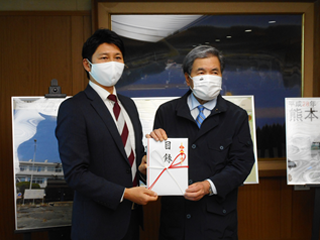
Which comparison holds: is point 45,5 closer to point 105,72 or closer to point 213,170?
point 105,72

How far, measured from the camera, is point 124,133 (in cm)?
150

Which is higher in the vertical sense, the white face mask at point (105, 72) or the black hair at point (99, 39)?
the black hair at point (99, 39)

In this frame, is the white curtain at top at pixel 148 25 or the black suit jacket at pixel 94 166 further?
the white curtain at top at pixel 148 25

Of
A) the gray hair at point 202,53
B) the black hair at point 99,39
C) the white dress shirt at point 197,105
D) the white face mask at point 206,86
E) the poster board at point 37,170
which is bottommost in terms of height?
the poster board at point 37,170

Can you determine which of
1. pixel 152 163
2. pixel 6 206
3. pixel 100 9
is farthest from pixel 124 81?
pixel 6 206

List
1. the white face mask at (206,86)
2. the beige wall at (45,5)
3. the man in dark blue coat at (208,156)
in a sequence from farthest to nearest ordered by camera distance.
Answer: the beige wall at (45,5) → the white face mask at (206,86) → the man in dark blue coat at (208,156)

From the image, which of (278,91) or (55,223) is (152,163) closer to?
(55,223)

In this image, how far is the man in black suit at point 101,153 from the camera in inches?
51.4

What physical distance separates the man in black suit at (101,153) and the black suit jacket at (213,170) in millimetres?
249

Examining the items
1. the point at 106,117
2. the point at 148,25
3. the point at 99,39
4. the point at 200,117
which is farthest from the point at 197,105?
the point at 148,25

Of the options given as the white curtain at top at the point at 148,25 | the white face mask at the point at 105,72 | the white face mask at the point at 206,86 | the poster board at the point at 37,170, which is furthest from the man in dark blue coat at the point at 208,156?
the white curtain at top at the point at 148,25

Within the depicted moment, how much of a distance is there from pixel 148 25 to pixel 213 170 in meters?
1.86

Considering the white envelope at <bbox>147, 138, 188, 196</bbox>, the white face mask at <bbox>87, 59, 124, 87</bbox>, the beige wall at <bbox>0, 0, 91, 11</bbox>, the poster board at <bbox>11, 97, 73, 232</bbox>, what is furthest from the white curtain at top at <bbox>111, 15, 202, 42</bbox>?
the white envelope at <bbox>147, 138, 188, 196</bbox>

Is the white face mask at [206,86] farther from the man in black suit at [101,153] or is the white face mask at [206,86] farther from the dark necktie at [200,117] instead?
the man in black suit at [101,153]
